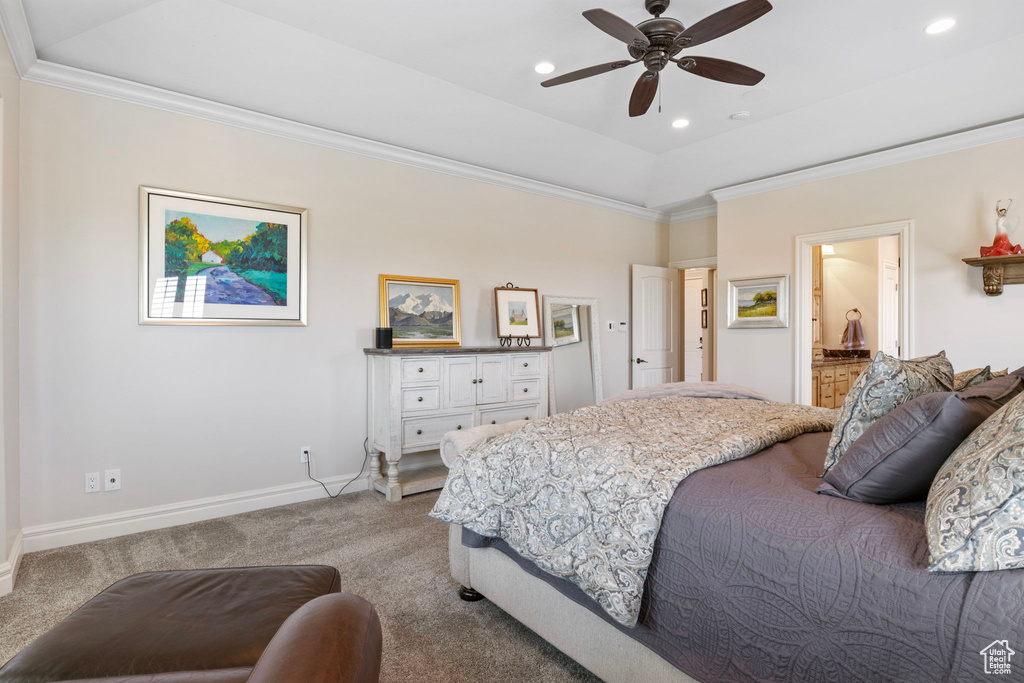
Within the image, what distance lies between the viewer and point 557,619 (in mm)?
1759

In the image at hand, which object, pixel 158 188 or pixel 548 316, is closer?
pixel 158 188

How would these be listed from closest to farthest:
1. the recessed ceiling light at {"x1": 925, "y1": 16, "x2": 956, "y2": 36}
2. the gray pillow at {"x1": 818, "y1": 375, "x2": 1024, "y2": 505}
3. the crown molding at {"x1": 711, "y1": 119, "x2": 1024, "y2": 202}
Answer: the gray pillow at {"x1": 818, "y1": 375, "x2": 1024, "y2": 505} < the recessed ceiling light at {"x1": 925, "y1": 16, "x2": 956, "y2": 36} < the crown molding at {"x1": 711, "y1": 119, "x2": 1024, "y2": 202}

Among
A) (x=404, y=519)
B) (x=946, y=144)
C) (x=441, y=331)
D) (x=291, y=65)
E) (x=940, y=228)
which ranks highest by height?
(x=291, y=65)

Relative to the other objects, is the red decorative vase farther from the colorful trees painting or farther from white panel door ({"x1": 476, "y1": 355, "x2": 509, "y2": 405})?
the colorful trees painting

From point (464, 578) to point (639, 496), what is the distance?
110cm

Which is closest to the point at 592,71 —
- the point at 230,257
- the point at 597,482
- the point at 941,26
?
the point at 941,26

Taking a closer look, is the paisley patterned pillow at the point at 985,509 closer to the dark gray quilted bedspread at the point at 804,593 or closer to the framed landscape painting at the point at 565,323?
the dark gray quilted bedspread at the point at 804,593

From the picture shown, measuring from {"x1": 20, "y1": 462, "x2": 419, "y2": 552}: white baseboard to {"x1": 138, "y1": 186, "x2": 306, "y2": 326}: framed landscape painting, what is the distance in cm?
115

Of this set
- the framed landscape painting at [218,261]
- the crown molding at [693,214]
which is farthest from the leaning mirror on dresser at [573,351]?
the framed landscape painting at [218,261]

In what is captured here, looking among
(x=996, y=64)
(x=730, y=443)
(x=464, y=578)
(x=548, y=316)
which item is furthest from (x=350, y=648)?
(x=996, y=64)

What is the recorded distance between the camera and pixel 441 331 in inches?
170

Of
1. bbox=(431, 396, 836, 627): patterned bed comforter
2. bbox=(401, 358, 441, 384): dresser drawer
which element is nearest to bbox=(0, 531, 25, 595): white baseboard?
bbox=(431, 396, 836, 627): patterned bed comforter

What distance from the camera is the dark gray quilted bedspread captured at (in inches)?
37.2

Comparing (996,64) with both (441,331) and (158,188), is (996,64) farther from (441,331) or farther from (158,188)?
(158,188)
